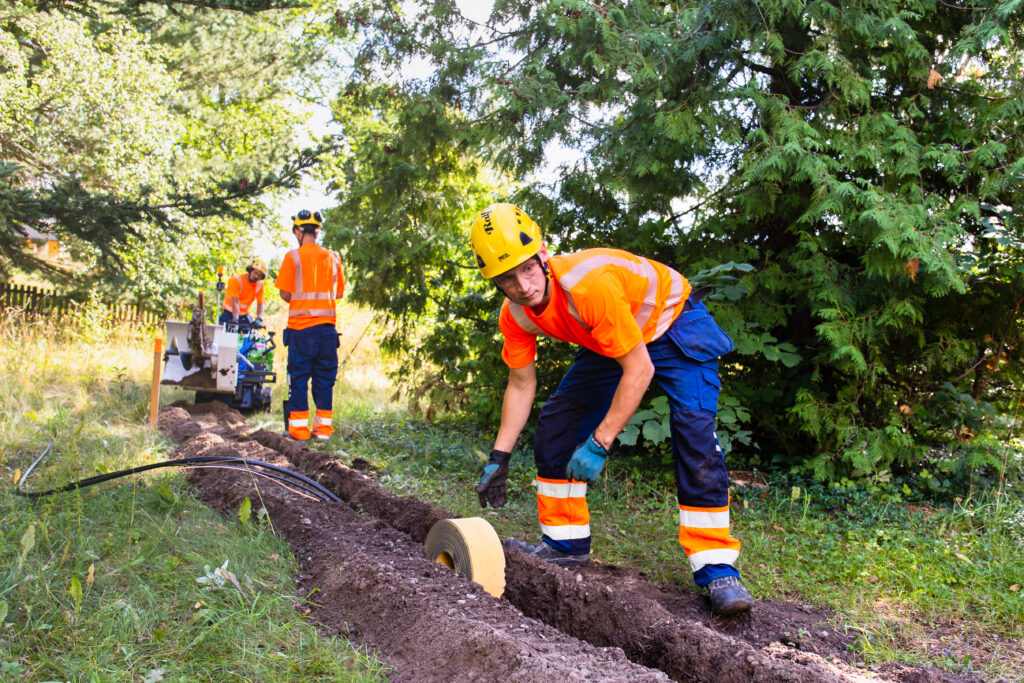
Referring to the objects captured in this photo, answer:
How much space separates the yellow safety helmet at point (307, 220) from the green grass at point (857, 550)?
2.61 metres

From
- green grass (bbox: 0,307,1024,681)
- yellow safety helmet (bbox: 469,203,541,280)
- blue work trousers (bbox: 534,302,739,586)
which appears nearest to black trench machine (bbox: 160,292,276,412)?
green grass (bbox: 0,307,1024,681)

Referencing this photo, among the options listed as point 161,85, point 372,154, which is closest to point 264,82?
point 161,85

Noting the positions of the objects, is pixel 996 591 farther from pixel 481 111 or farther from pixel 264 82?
pixel 264 82

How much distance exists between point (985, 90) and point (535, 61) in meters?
3.13

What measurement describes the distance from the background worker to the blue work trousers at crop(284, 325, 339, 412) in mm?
3945

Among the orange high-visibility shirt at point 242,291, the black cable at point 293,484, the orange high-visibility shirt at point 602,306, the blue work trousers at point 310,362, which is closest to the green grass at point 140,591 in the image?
the black cable at point 293,484

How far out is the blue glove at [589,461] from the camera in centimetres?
318

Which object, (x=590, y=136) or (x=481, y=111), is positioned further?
(x=481, y=111)

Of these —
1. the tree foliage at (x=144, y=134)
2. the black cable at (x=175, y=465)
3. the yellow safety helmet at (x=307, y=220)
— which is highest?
the tree foliage at (x=144, y=134)

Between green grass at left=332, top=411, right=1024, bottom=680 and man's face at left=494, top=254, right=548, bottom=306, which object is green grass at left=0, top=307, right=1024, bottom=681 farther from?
man's face at left=494, top=254, right=548, bottom=306

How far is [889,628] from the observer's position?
125 inches

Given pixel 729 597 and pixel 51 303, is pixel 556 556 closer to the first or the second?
pixel 729 597

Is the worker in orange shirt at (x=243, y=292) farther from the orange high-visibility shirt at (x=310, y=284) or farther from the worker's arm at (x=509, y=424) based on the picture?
the worker's arm at (x=509, y=424)

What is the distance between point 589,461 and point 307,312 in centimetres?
465
